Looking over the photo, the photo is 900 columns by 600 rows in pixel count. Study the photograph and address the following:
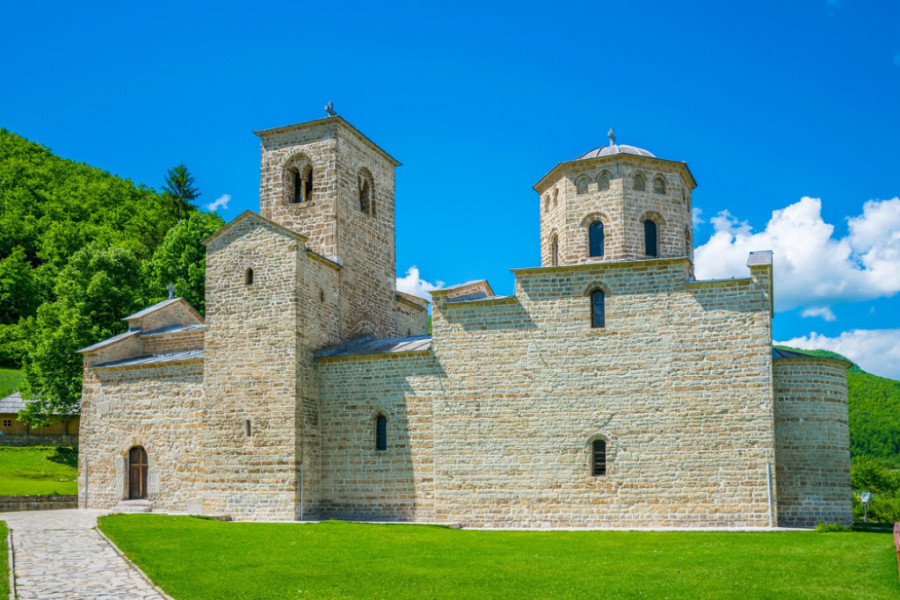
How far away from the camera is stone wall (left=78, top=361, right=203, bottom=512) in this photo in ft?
66.6

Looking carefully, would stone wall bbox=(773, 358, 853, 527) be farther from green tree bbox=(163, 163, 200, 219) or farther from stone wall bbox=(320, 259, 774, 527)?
green tree bbox=(163, 163, 200, 219)

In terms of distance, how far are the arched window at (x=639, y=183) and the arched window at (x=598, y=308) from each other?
3.10m

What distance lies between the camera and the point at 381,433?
19.2 meters

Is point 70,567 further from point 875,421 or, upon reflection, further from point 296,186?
point 875,421

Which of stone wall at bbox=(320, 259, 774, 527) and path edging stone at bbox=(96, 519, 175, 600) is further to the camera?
stone wall at bbox=(320, 259, 774, 527)

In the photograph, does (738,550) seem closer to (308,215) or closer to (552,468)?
(552,468)

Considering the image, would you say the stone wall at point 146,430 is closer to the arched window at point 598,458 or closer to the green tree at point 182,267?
the arched window at point 598,458

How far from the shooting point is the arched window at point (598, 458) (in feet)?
56.9

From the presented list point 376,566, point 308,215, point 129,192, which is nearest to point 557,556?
point 376,566

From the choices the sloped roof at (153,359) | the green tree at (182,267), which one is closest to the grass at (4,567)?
the sloped roof at (153,359)

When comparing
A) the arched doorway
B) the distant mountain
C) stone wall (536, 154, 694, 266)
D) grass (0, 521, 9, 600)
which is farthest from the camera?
the distant mountain

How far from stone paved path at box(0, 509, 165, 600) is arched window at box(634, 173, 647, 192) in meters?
13.7

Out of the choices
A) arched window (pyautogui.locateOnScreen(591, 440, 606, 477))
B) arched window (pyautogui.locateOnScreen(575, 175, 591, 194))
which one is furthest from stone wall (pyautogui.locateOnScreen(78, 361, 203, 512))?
arched window (pyautogui.locateOnScreen(575, 175, 591, 194))

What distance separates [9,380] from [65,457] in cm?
1266
